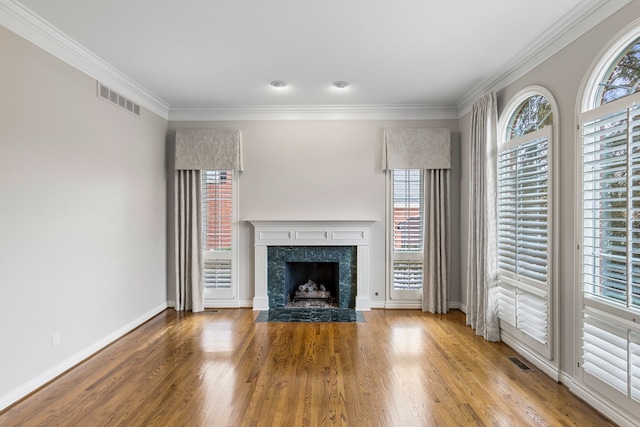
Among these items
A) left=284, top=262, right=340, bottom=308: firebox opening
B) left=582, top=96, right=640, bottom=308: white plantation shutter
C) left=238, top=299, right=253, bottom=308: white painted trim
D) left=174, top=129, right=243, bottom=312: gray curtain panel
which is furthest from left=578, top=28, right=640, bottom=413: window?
left=174, top=129, right=243, bottom=312: gray curtain panel

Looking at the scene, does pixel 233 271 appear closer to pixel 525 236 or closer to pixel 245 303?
pixel 245 303

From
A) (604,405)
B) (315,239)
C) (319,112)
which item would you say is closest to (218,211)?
(315,239)

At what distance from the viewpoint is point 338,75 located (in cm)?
386

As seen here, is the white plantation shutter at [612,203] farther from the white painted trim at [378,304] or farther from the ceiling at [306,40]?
the white painted trim at [378,304]

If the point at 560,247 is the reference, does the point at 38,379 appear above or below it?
below

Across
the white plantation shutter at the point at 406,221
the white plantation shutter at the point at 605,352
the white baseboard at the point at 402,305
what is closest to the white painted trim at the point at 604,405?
the white plantation shutter at the point at 605,352

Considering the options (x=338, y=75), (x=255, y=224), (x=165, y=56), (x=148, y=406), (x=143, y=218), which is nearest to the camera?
(x=148, y=406)

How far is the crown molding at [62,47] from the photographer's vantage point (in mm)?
2557

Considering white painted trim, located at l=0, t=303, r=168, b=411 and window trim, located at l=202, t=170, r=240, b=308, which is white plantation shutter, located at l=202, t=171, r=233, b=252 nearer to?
window trim, located at l=202, t=170, r=240, b=308

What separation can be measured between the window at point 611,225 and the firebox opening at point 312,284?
10.4 ft

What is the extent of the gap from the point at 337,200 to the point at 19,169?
3537 mm

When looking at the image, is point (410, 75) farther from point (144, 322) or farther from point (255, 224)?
point (144, 322)

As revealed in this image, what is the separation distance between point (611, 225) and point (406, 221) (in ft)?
9.06

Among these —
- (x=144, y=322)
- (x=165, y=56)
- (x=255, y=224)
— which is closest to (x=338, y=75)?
(x=165, y=56)
